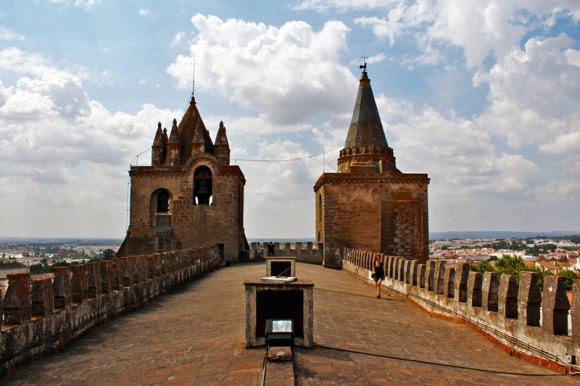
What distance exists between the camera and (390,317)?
11.4m

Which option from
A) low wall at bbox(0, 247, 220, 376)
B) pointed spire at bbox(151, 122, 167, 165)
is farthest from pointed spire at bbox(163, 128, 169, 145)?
low wall at bbox(0, 247, 220, 376)

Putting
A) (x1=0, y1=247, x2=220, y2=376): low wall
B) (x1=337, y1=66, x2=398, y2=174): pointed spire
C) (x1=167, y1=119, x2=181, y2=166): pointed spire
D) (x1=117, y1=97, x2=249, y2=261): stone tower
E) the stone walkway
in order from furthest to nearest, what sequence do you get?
(x1=337, y1=66, x2=398, y2=174): pointed spire, (x1=167, y1=119, x2=181, y2=166): pointed spire, (x1=117, y1=97, x2=249, y2=261): stone tower, (x1=0, y1=247, x2=220, y2=376): low wall, the stone walkway

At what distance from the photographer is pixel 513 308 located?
899cm

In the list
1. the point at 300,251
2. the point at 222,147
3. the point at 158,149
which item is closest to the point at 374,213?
the point at 300,251

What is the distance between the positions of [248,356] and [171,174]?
24.8m

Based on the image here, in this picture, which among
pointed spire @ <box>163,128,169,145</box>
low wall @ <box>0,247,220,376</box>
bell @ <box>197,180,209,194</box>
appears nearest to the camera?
low wall @ <box>0,247,220,376</box>

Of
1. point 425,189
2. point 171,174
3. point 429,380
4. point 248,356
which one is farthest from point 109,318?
point 425,189

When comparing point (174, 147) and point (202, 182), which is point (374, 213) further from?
point (174, 147)

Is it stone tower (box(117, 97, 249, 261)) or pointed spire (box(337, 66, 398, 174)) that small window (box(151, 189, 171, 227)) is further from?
pointed spire (box(337, 66, 398, 174))

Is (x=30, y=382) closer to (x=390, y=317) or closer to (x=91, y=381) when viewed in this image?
(x=91, y=381)

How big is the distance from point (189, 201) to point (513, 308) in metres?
23.0

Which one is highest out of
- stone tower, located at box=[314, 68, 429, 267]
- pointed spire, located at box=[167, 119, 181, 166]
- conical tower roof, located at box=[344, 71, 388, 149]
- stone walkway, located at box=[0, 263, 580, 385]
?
conical tower roof, located at box=[344, 71, 388, 149]

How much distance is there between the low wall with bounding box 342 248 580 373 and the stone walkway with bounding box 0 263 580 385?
258mm

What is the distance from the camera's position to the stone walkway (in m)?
6.00
